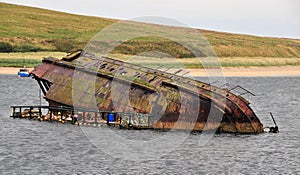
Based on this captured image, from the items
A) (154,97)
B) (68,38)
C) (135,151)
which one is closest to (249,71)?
(68,38)

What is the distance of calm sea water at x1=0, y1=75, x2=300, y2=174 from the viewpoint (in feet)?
141

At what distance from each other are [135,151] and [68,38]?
4045 inches

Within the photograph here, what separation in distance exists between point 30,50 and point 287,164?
298ft

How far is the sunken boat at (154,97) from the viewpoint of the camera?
5153 centimetres

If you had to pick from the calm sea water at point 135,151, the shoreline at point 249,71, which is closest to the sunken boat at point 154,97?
the calm sea water at point 135,151

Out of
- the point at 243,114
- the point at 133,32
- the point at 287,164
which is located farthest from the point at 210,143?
the point at 133,32

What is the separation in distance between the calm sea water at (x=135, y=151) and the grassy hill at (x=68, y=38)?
77.5 meters

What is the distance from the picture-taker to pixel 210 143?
50.7 meters

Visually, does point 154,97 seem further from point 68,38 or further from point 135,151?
point 68,38

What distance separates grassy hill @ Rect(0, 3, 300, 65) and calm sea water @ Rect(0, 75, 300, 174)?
77.5 m

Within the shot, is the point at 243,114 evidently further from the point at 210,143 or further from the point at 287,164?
the point at 287,164

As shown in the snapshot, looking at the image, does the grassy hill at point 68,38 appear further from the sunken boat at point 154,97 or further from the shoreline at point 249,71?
the sunken boat at point 154,97

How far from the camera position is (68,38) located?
148750 mm

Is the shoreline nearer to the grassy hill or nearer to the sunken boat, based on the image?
the grassy hill
